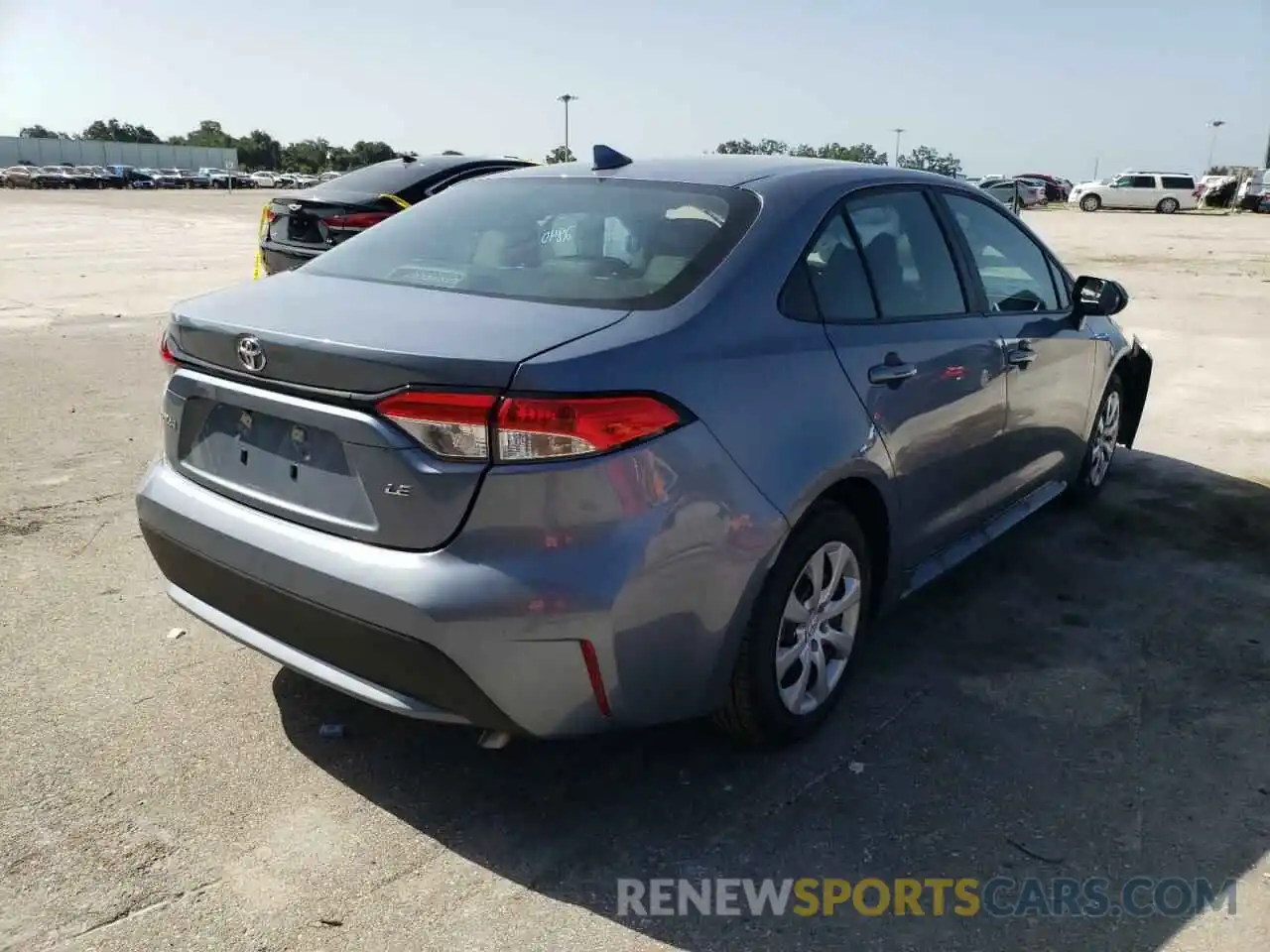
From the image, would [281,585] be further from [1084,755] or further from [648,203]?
[1084,755]

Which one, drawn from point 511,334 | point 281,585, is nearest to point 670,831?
point 281,585

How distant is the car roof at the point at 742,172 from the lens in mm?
3307

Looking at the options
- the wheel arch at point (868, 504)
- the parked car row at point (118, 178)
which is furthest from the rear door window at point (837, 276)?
the parked car row at point (118, 178)

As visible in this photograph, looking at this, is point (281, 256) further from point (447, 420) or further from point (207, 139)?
point (207, 139)

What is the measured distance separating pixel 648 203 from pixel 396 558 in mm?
1428

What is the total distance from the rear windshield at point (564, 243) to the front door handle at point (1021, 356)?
4.58 ft

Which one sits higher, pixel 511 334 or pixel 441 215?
pixel 441 215

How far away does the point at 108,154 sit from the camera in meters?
103

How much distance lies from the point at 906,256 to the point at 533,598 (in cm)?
198

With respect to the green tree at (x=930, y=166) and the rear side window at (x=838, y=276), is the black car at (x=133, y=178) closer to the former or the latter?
the green tree at (x=930, y=166)

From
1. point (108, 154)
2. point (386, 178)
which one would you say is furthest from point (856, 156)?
point (108, 154)

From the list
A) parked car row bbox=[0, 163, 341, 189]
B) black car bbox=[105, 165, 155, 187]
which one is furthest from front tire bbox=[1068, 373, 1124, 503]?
black car bbox=[105, 165, 155, 187]

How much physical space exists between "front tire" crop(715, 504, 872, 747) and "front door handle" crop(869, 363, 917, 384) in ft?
1.36

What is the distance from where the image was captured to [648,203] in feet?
10.6
